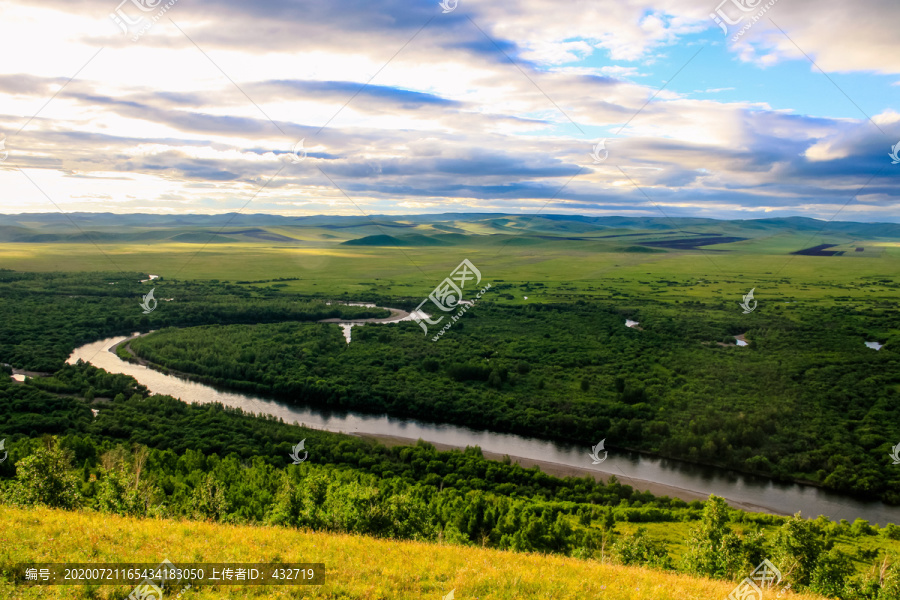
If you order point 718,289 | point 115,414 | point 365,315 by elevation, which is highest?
point 718,289

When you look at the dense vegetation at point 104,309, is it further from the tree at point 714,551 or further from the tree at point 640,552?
the tree at point 714,551

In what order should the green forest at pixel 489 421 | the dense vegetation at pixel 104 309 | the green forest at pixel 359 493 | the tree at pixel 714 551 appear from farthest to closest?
the dense vegetation at pixel 104 309
the green forest at pixel 489 421
the green forest at pixel 359 493
the tree at pixel 714 551

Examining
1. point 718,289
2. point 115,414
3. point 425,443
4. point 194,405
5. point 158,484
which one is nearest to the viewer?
point 158,484

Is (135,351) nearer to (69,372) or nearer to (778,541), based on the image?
(69,372)

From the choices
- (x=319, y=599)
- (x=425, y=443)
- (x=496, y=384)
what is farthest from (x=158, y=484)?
(x=496, y=384)

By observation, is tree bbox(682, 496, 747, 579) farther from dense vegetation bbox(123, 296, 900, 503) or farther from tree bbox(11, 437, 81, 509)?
tree bbox(11, 437, 81, 509)

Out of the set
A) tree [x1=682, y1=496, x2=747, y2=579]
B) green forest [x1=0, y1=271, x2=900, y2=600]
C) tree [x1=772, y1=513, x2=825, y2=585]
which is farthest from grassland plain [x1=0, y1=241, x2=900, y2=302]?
tree [x1=682, y1=496, x2=747, y2=579]

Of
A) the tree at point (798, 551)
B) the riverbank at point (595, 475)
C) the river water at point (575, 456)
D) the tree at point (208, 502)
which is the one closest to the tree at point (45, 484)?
the tree at point (208, 502)
